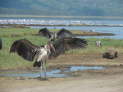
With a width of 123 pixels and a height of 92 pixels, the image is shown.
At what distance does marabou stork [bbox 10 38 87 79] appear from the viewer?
1645cm

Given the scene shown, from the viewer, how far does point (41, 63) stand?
1697 cm

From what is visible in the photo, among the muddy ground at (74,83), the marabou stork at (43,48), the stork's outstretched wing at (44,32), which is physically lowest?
the muddy ground at (74,83)

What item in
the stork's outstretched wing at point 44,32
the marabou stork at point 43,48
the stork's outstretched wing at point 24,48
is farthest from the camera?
the stork's outstretched wing at point 44,32

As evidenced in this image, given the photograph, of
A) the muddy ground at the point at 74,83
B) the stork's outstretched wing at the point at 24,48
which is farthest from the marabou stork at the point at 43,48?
the muddy ground at the point at 74,83

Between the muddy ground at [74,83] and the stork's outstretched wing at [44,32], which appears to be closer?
the muddy ground at [74,83]

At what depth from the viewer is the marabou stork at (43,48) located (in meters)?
16.5

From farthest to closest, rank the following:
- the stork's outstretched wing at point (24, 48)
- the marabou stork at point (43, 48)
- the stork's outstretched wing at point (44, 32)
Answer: the stork's outstretched wing at point (44, 32), the stork's outstretched wing at point (24, 48), the marabou stork at point (43, 48)

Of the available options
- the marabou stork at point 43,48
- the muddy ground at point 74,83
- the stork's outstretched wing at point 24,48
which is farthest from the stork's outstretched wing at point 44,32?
the stork's outstretched wing at point 24,48

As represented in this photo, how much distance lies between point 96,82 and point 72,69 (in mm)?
5415

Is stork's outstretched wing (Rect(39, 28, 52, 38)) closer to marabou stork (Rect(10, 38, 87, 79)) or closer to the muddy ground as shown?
the muddy ground

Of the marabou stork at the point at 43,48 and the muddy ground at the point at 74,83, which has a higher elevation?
the marabou stork at the point at 43,48

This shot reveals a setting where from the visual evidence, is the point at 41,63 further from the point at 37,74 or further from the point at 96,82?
the point at 96,82

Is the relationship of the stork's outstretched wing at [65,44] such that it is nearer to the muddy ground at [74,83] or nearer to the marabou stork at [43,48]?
the marabou stork at [43,48]

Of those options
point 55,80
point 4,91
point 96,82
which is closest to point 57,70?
point 55,80
